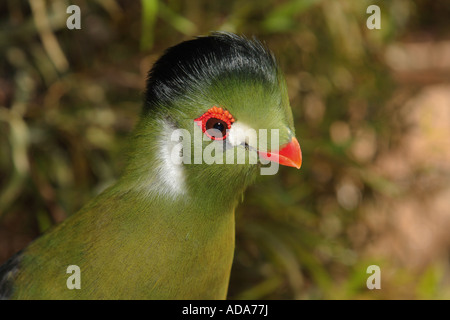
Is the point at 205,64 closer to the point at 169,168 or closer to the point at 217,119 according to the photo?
the point at 217,119

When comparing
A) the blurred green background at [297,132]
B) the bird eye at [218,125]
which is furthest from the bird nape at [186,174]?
the blurred green background at [297,132]

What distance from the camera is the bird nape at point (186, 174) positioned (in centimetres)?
116

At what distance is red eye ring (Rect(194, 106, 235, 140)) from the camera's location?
1145mm

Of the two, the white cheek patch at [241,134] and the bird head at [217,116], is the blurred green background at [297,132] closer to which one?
the bird head at [217,116]

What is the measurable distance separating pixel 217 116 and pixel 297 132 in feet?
4.68

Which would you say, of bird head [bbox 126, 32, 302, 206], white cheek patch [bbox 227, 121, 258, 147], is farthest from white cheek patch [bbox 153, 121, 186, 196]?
white cheek patch [bbox 227, 121, 258, 147]

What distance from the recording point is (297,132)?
252 cm

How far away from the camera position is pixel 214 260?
128 centimetres

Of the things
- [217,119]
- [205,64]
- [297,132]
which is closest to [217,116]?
[217,119]

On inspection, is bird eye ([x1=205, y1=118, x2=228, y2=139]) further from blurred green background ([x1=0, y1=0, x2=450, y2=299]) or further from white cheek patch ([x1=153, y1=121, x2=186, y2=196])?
blurred green background ([x1=0, y1=0, x2=450, y2=299])

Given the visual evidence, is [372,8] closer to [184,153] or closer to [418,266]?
[418,266]

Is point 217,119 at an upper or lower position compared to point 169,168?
upper

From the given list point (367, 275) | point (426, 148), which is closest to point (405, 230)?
point (426, 148)
